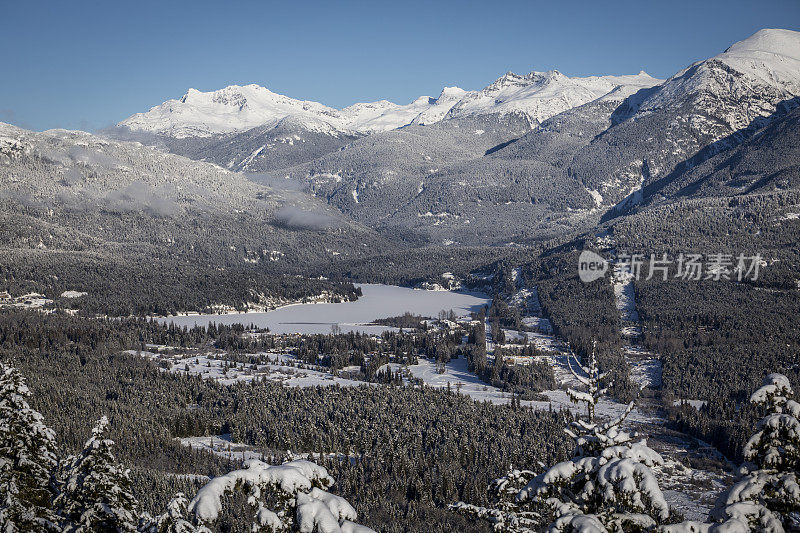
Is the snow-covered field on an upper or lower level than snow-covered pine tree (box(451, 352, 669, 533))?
lower

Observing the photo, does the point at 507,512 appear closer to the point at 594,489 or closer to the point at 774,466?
the point at 594,489

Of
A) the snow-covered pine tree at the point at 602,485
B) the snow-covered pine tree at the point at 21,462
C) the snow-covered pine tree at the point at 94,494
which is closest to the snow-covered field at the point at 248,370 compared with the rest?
the snow-covered pine tree at the point at 21,462

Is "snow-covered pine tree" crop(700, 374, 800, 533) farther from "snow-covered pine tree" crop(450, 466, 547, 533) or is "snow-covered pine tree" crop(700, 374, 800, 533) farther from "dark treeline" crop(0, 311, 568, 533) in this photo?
"dark treeline" crop(0, 311, 568, 533)

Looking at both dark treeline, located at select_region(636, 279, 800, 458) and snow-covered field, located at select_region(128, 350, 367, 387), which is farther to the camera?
snow-covered field, located at select_region(128, 350, 367, 387)

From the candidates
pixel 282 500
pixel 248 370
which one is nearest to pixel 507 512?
pixel 282 500

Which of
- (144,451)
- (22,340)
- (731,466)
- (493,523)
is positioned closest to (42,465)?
(493,523)

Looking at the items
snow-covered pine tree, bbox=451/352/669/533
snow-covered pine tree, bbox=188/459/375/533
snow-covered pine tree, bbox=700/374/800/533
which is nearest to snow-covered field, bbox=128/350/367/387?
snow-covered pine tree, bbox=451/352/669/533
